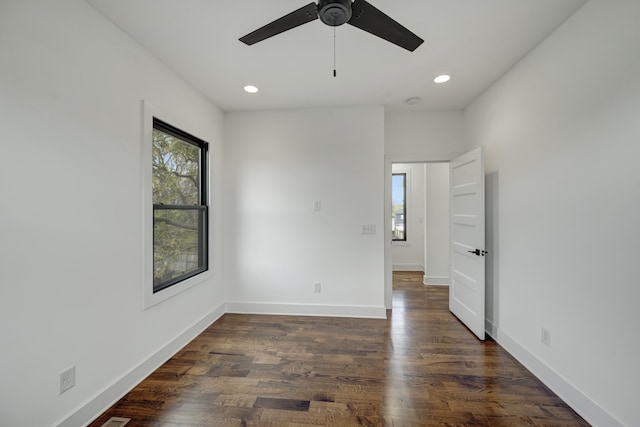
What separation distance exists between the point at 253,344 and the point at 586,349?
2.56m

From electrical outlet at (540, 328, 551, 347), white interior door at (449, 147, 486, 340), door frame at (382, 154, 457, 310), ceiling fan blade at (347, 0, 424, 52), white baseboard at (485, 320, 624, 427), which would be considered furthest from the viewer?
door frame at (382, 154, 457, 310)

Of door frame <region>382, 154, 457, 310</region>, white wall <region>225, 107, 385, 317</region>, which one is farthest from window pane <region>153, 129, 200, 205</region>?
door frame <region>382, 154, 457, 310</region>

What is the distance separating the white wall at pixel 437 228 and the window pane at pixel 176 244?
3.74 m

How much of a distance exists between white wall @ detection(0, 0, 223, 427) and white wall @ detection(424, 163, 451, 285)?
4228 millimetres

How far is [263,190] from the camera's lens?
3.37 metres

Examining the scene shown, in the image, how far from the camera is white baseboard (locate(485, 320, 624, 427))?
156cm

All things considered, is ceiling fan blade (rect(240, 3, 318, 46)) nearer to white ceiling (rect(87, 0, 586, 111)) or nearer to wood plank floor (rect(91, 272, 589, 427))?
white ceiling (rect(87, 0, 586, 111))

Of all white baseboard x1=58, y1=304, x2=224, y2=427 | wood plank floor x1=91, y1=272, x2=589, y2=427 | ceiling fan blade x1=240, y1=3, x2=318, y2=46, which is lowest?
wood plank floor x1=91, y1=272, x2=589, y2=427

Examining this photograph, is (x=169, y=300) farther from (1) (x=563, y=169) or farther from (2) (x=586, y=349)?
(1) (x=563, y=169)

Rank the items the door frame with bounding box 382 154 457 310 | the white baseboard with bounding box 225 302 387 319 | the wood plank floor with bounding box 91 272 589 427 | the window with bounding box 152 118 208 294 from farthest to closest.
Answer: the door frame with bounding box 382 154 457 310, the white baseboard with bounding box 225 302 387 319, the window with bounding box 152 118 208 294, the wood plank floor with bounding box 91 272 589 427

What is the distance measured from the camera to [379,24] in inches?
50.9

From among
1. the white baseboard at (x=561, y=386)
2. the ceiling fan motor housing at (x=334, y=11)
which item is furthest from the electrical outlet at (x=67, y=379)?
the white baseboard at (x=561, y=386)

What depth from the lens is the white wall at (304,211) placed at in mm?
3244

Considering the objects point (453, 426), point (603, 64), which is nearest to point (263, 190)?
point (453, 426)
